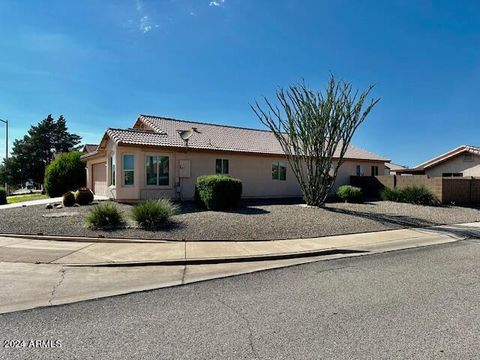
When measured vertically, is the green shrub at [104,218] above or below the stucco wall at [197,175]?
below

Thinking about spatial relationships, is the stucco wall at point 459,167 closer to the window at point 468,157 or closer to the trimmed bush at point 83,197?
the window at point 468,157

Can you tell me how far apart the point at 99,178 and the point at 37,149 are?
3699cm

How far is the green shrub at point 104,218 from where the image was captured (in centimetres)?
1101

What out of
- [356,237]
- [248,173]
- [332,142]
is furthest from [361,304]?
[248,173]

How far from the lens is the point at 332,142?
1648 cm

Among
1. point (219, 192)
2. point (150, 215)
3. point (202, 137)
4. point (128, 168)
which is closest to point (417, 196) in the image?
point (219, 192)

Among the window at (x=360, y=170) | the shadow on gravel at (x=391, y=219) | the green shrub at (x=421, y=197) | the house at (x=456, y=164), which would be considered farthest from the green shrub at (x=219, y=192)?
the house at (x=456, y=164)

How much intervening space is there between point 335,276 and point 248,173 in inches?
561

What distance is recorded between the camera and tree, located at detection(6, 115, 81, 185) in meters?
49.9

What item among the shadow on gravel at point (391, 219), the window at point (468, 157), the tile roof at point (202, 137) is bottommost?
the shadow on gravel at point (391, 219)

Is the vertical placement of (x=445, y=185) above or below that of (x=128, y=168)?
below

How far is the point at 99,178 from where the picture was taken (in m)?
21.9

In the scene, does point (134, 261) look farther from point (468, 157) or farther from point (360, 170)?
point (468, 157)

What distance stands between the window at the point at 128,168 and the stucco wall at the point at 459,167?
81.1 ft
